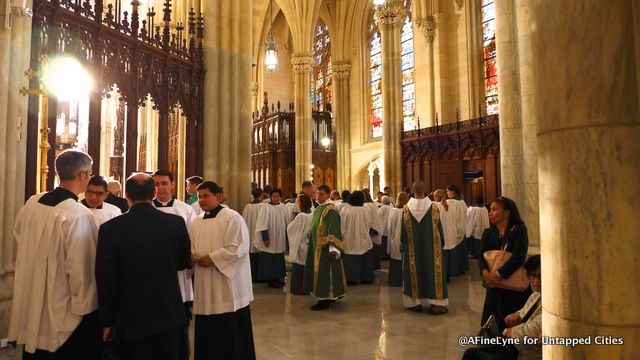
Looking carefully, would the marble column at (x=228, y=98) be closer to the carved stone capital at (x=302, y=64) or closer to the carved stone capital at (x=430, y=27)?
the carved stone capital at (x=302, y=64)

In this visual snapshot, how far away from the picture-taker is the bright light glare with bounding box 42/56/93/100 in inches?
227

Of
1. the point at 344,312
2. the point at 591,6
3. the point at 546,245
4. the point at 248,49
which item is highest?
the point at 248,49

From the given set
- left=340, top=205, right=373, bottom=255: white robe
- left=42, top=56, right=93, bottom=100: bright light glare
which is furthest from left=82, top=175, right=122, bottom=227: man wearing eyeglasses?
left=340, top=205, right=373, bottom=255: white robe

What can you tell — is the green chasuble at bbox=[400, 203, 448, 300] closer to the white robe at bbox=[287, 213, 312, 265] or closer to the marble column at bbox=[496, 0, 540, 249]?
the marble column at bbox=[496, 0, 540, 249]

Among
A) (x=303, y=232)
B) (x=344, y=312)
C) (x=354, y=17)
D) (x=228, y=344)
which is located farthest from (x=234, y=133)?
(x=354, y=17)

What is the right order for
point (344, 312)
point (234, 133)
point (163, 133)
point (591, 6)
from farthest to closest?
point (234, 133) → point (163, 133) → point (344, 312) → point (591, 6)

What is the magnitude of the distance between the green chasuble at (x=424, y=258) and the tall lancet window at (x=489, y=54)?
42.9 ft

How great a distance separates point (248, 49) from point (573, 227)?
8448 millimetres

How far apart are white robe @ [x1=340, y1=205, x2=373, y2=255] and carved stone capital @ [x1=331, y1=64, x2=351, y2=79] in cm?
1704

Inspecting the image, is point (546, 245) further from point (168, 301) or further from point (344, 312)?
point (344, 312)

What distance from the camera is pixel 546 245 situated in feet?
6.64

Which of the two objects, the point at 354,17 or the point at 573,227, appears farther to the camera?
the point at 354,17

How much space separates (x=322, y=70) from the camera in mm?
26359

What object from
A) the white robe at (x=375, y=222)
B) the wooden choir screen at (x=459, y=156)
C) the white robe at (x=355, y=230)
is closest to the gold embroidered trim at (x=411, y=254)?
the white robe at (x=355, y=230)
